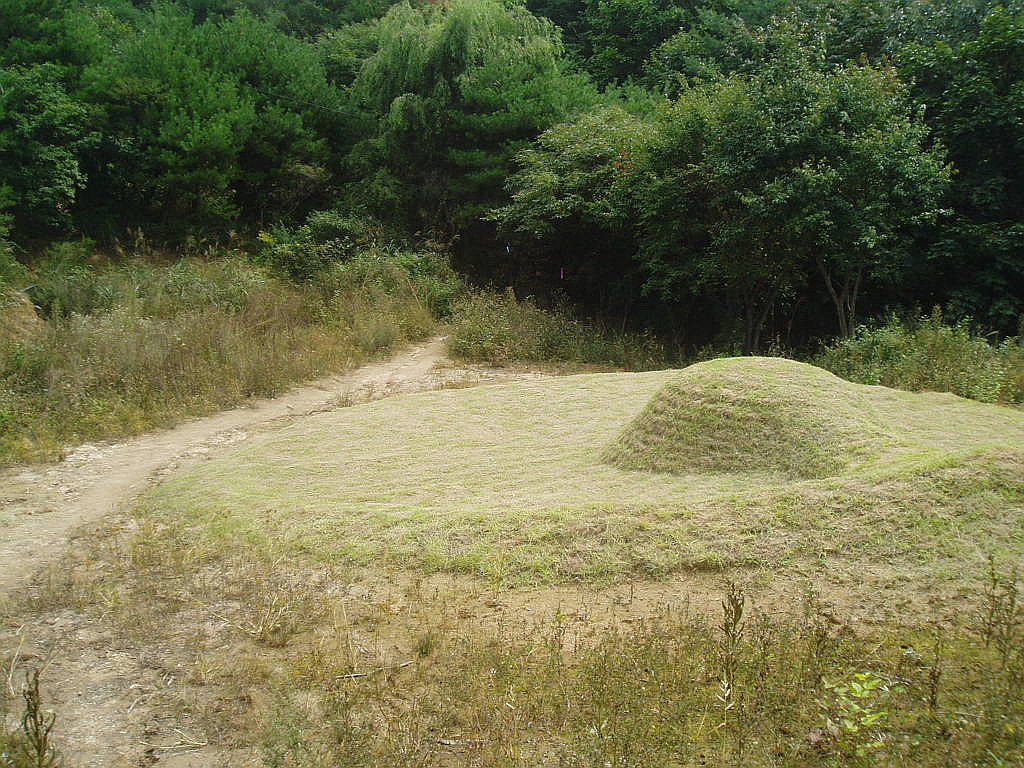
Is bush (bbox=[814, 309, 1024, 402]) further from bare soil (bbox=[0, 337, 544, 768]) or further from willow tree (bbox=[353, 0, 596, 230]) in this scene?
willow tree (bbox=[353, 0, 596, 230])

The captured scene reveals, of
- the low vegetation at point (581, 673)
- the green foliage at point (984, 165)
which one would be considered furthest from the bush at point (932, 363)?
the low vegetation at point (581, 673)

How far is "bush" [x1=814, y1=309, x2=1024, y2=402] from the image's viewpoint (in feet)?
26.6

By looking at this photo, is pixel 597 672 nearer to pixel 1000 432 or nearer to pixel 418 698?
pixel 418 698

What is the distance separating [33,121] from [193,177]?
3.21 meters

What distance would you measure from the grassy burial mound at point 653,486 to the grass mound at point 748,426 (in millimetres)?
13

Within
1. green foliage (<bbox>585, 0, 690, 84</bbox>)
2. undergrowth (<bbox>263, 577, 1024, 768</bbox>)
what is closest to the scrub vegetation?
undergrowth (<bbox>263, 577, 1024, 768</bbox>)

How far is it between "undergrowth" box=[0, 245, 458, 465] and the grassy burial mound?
2187 mm

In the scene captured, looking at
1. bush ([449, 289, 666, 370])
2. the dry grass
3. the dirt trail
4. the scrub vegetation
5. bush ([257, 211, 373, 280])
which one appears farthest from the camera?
bush ([257, 211, 373, 280])

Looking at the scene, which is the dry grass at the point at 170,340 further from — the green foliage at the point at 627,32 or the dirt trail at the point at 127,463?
the green foliage at the point at 627,32

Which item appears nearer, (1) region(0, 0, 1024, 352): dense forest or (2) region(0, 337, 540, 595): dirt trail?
(2) region(0, 337, 540, 595): dirt trail

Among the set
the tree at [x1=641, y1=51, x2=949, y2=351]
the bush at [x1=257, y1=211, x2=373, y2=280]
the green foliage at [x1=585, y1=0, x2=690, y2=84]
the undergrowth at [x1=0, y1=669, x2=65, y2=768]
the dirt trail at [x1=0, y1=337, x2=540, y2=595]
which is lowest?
the dirt trail at [x1=0, y1=337, x2=540, y2=595]

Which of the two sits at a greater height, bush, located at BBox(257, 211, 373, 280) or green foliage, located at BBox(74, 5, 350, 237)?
green foliage, located at BBox(74, 5, 350, 237)

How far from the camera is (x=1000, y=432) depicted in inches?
229

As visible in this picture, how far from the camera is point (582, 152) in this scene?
576 inches
